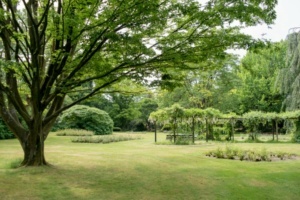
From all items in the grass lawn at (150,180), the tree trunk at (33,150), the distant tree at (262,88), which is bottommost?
the grass lawn at (150,180)

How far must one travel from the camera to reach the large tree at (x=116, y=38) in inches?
236

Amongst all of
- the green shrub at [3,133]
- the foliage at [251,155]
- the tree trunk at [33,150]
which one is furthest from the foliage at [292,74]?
the green shrub at [3,133]

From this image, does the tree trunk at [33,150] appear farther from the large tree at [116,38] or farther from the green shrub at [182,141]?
the green shrub at [182,141]

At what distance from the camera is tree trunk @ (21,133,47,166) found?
7.76 m

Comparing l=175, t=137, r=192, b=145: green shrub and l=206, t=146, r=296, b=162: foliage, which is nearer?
l=206, t=146, r=296, b=162: foliage

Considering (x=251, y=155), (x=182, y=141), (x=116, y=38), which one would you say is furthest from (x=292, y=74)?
(x=116, y=38)

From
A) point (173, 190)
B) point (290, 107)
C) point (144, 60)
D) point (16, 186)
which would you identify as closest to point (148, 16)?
point (144, 60)

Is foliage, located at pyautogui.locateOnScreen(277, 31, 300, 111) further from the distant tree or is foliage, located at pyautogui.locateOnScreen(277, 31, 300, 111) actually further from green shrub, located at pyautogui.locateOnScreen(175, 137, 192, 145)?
the distant tree

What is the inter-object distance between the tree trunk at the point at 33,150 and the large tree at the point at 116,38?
0.02 metres

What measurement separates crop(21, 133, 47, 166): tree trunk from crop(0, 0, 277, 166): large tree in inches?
1.0

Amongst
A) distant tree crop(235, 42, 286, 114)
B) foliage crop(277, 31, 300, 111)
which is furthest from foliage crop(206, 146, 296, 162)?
distant tree crop(235, 42, 286, 114)

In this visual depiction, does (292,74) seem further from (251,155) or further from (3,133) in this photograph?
(3,133)

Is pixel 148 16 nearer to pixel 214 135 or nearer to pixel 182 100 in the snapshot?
pixel 214 135

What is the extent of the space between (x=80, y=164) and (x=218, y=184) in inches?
158
